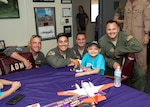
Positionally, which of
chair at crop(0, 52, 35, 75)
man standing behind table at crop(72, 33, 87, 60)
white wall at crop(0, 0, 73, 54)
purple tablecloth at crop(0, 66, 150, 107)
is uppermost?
white wall at crop(0, 0, 73, 54)

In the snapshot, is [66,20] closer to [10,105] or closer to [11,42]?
[11,42]

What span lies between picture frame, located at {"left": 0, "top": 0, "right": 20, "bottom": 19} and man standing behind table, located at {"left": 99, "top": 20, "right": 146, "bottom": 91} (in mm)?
1725

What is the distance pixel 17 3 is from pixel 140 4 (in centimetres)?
214

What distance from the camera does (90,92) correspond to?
131cm

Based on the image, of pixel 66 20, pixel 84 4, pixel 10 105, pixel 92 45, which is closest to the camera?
pixel 10 105

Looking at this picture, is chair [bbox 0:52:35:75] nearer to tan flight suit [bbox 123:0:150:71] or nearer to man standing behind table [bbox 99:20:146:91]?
man standing behind table [bbox 99:20:146:91]

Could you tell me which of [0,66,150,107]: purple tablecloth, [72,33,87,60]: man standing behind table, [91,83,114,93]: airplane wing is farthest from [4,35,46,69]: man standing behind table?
[91,83,114,93]: airplane wing

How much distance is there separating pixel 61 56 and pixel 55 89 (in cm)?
75

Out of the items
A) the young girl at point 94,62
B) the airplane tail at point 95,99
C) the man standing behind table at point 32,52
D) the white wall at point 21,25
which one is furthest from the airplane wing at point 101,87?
the white wall at point 21,25

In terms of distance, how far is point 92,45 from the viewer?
2.08 m

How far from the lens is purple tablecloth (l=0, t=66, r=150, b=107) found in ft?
3.94

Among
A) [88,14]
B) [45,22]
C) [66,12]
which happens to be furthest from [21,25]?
[88,14]

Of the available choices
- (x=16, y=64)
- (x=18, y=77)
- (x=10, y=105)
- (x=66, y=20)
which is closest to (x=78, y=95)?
(x=10, y=105)

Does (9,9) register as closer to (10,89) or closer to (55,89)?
(10,89)
